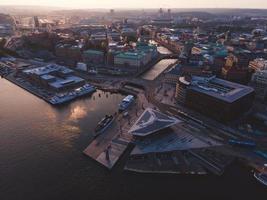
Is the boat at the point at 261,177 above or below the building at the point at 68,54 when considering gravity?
below

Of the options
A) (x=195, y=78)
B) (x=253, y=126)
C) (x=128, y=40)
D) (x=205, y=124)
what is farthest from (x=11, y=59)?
(x=253, y=126)

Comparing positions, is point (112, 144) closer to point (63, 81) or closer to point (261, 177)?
point (261, 177)

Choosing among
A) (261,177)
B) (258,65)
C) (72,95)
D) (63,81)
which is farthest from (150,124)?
(258,65)

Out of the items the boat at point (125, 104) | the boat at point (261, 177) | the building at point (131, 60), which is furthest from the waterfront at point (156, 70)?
the boat at point (261, 177)

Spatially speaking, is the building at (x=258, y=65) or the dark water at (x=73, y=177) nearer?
the dark water at (x=73, y=177)

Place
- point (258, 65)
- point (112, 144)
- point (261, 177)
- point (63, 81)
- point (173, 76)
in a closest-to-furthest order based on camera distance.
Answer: point (261, 177)
point (112, 144)
point (173, 76)
point (63, 81)
point (258, 65)

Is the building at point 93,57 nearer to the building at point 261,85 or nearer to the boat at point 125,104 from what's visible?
the boat at point 125,104

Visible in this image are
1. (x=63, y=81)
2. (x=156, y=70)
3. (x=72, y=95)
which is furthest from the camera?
(x=156, y=70)

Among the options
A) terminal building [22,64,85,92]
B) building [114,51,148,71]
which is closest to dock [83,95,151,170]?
terminal building [22,64,85,92]
